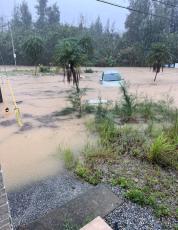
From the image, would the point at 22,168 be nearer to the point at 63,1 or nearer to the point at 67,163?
the point at 67,163

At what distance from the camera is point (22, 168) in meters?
5.46

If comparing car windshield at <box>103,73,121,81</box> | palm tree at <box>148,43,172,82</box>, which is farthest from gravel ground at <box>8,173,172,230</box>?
palm tree at <box>148,43,172,82</box>

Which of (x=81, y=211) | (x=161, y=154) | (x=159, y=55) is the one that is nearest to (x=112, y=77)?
(x=159, y=55)

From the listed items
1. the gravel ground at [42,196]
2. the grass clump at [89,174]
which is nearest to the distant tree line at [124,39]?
the grass clump at [89,174]

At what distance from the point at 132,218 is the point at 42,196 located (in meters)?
1.60

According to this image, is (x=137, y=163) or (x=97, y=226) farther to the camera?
(x=137, y=163)

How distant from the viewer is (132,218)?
371cm

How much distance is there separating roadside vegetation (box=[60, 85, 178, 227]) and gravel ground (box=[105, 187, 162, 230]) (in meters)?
0.12

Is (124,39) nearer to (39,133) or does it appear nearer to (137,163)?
(39,133)

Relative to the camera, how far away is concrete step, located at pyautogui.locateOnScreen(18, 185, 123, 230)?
3.60 meters

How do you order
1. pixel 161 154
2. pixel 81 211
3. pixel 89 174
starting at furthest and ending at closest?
pixel 161 154 < pixel 89 174 < pixel 81 211

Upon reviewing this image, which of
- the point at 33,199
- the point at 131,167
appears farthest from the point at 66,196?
the point at 131,167

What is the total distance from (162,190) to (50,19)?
4359 centimetres

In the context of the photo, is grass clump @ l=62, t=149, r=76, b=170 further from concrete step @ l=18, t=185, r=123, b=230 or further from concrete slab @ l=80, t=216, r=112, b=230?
concrete slab @ l=80, t=216, r=112, b=230
